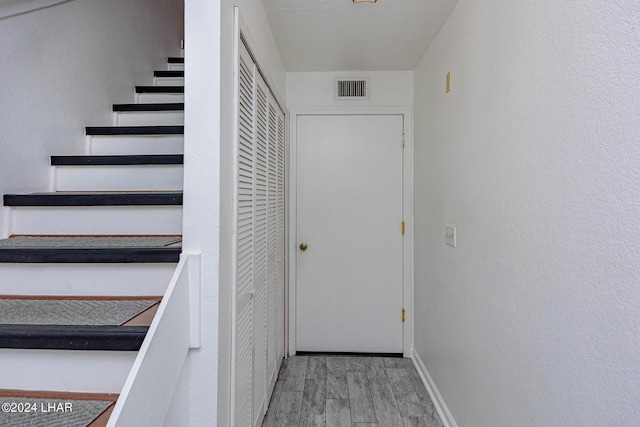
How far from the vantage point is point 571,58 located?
945 millimetres

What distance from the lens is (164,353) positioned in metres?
0.92

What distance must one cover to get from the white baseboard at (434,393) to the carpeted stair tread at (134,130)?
2139 millimetres

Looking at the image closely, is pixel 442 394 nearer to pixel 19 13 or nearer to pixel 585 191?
pixel 585 191

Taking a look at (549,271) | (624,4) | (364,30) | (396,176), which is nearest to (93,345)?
(549,271)

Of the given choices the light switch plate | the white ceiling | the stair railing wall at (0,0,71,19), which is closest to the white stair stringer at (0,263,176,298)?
the stair railing wall at (0,0,71,19)

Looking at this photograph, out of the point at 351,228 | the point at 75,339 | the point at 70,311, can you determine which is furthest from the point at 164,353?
the point at 351,228

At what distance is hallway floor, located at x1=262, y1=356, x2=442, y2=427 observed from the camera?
6.51 feet

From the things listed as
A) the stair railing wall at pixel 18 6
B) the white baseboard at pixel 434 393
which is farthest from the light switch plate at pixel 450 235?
the stair railing wall at pixel 18 6

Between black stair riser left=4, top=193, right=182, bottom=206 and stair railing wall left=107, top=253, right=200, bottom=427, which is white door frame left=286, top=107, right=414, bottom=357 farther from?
stair railing wall left=107, top=253, right=200, bottom=427

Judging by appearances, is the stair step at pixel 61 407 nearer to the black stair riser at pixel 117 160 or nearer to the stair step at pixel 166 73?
the black stair riser at pixel 117 160

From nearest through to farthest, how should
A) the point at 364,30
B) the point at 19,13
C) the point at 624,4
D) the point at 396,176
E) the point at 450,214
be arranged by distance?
the point at 624,4 < the point at 19,13 < the point at 450,214 < the point at 364,30 < the point at 396,176

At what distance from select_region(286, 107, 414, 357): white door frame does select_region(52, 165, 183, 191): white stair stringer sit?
49.6 inches

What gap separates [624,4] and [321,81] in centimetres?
226

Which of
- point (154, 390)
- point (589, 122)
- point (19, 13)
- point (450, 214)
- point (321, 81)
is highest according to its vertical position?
point (321, 81)
